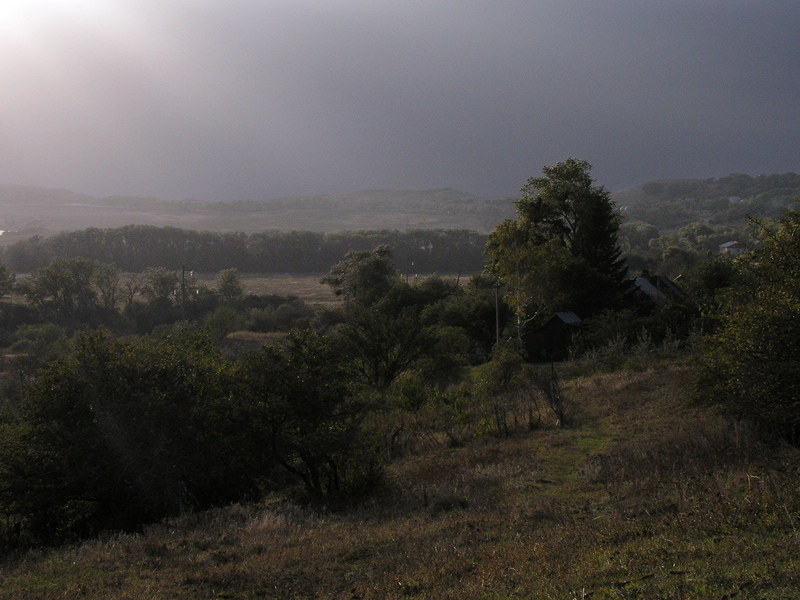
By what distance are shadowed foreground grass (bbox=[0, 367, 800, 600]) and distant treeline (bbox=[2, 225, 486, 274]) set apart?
90655 millimetres

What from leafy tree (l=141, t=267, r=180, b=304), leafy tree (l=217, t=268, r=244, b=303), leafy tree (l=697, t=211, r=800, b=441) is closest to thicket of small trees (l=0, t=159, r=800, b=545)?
leafy tree (l=697, t=211, r=800, b=441)

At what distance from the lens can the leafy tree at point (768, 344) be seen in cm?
1127

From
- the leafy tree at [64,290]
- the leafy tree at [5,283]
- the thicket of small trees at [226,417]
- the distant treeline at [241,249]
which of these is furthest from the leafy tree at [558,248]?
the distant treeline at [241,249]

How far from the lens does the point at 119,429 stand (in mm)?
11844

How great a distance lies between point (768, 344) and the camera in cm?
Answer: 1147

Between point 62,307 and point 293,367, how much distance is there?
6000 centimetres

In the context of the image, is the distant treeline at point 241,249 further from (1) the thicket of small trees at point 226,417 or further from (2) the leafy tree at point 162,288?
(1) the thicket of small trees at point 226,417

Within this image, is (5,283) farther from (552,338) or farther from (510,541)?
(510,541)

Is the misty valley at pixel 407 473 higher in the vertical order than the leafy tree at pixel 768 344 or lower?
lower

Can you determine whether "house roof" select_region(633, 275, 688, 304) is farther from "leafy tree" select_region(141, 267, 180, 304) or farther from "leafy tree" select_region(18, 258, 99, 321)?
"leafy tree" select_region(18, 258, 99, 321)

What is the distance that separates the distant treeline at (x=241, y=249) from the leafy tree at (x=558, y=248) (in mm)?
57762

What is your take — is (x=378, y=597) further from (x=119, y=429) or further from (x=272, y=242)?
(x=272, y=242)

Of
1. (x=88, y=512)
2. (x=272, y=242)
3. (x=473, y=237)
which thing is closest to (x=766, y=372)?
(x=88, y=512)

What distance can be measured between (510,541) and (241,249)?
10551 centimetres
